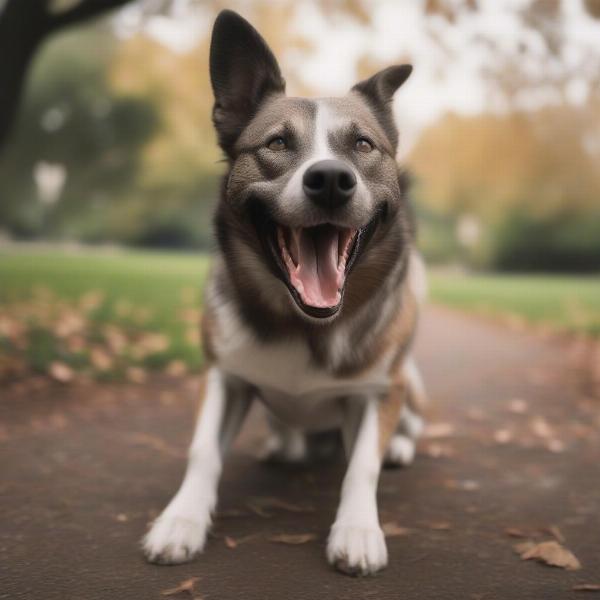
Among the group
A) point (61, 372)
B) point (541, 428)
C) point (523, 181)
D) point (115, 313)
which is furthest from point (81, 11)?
point (523, 181)

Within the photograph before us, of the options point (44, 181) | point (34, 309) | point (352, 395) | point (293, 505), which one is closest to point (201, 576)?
point (293, 505)

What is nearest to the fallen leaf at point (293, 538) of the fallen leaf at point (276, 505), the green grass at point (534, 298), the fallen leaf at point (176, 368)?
the fallen leaf at point (276, 505)

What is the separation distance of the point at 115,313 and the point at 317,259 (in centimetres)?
497

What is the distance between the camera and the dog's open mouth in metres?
2.53

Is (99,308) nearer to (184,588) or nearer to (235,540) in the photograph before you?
(235,540)

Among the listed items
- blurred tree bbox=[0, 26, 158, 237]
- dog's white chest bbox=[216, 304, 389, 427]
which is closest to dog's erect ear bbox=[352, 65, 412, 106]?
dog's white chest bbox=[216, 304, 389, 427]

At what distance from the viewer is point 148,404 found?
4.66 m

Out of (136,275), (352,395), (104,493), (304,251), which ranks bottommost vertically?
(136,275)

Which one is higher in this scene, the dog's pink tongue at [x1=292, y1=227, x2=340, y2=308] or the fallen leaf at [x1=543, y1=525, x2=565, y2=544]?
Result: the dog's pink tongue at [x1=292, y1=227, x2=340, y2=308]

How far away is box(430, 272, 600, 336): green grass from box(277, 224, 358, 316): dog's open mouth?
301 inches

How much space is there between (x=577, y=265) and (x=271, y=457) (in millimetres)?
18290

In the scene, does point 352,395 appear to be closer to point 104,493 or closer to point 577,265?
point 104,493

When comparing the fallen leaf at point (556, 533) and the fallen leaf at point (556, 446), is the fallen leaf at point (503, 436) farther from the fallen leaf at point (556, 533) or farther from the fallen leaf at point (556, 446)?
the fallen leaf at point (556, 533)

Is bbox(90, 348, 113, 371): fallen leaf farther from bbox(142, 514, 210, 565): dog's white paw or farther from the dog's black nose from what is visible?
→ the dog's black nose
